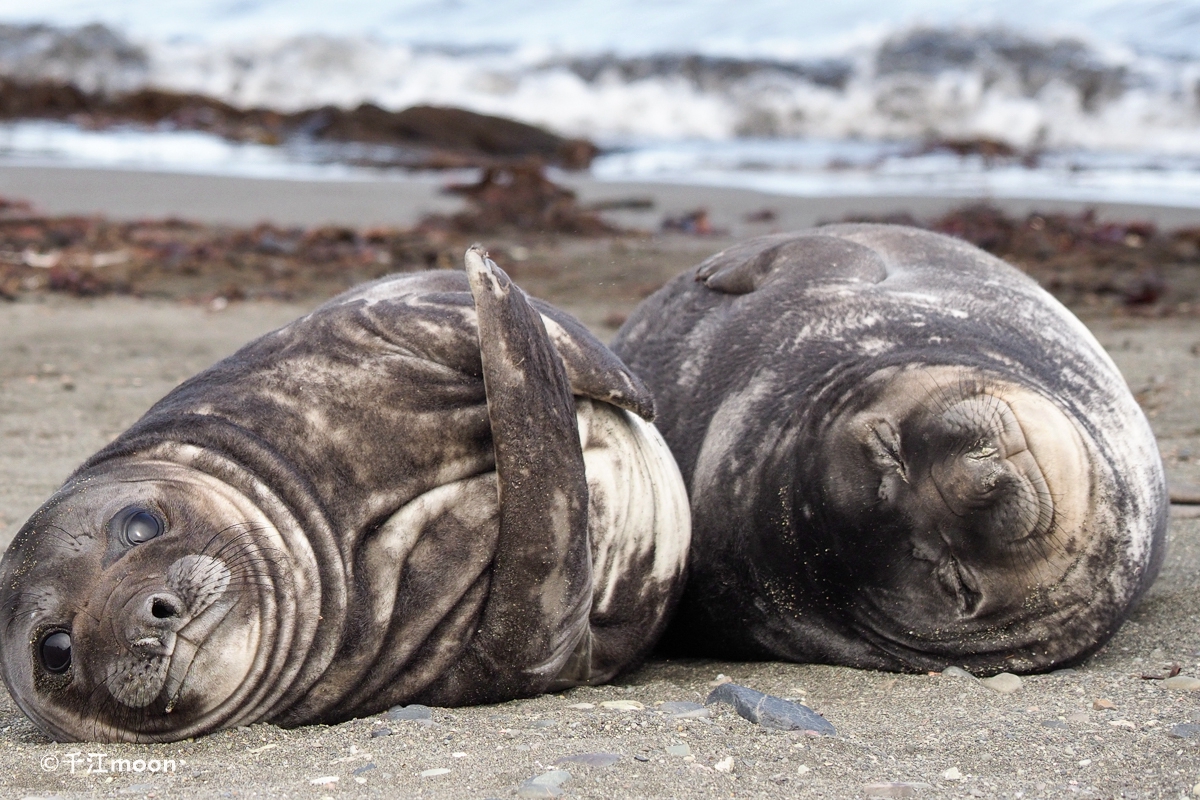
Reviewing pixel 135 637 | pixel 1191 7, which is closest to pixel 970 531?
pixel 135 637

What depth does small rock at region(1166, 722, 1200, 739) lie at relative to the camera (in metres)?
2.58

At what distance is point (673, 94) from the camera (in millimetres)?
18750

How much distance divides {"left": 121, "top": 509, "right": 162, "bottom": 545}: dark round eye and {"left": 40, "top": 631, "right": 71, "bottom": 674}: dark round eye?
0.20 m

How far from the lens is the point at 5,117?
52.4 ft

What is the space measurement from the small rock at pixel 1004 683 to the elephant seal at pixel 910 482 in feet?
0.18

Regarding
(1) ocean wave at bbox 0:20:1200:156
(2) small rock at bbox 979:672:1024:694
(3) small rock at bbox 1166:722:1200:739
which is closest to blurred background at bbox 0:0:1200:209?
(1) ocean wave at bbox 0:20:1200:156

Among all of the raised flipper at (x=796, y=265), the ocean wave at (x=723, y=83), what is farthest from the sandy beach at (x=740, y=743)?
the ocean wave at (x=723, y=83)

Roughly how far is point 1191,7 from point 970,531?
19.5 meters

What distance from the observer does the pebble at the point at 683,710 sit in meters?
2.73

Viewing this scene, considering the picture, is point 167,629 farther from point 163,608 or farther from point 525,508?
point 525,508

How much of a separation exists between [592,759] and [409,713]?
0.54 meters

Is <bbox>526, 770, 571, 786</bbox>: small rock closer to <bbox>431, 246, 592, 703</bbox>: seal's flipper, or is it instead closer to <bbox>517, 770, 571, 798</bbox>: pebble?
<bbox>517, 770, 571, 798</bbox>: pebble

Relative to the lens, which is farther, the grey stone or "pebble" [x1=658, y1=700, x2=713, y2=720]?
the grey stone

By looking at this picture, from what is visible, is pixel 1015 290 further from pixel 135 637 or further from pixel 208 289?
pixel 208 289
